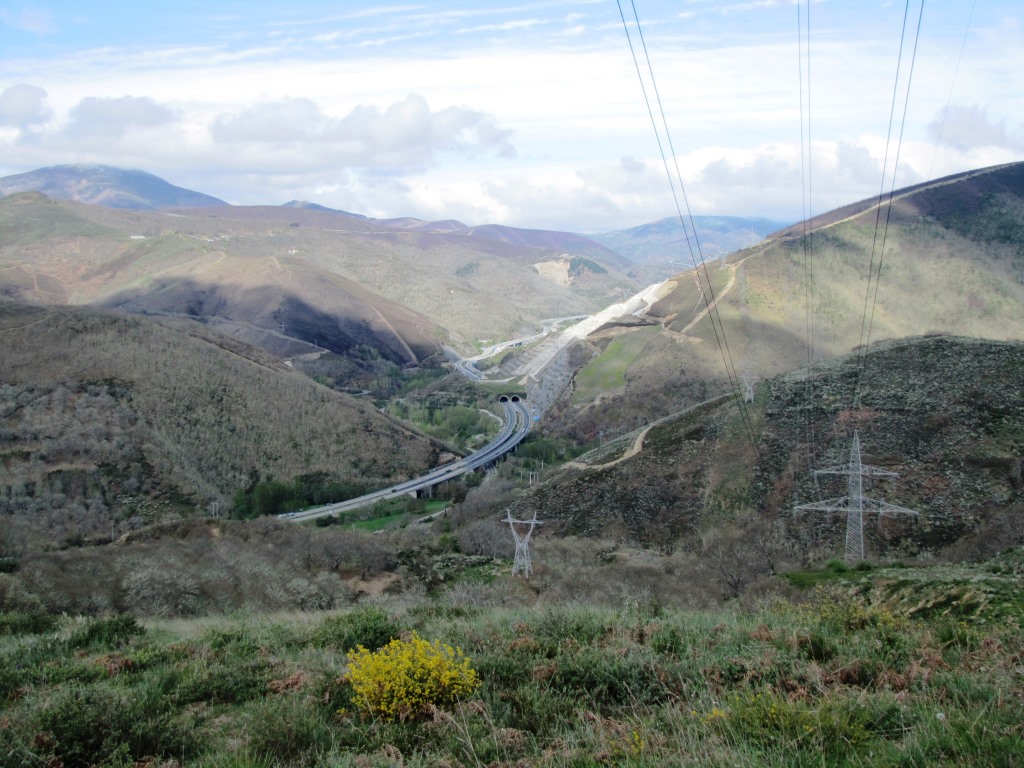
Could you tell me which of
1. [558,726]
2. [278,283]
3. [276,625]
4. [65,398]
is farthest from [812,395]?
[278,283]

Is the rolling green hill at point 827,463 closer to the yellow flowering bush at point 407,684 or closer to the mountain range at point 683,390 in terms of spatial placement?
the mountain range at point 683,390

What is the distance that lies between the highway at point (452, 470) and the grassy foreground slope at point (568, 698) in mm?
37999

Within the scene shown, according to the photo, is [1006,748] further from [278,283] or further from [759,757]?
[278,283]

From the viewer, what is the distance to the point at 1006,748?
4.25m

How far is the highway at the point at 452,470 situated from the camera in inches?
1920

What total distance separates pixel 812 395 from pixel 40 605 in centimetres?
3537

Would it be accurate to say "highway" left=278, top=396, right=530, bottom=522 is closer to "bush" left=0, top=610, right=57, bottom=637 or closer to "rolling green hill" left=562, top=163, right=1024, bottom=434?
"rolling green hill" left=562, top=163, right=1024, bottom=434

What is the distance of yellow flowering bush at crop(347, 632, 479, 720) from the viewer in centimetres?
609

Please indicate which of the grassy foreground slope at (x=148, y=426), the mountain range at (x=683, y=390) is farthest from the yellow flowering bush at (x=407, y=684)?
the grassy foreground slope at (x=148, y=426)

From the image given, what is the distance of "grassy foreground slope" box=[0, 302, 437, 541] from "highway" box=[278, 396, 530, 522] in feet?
6.42

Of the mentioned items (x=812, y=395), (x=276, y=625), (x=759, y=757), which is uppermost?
(x=759, y=757)

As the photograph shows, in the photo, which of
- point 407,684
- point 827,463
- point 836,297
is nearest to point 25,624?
point 407,684

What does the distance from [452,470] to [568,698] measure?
54.7 m

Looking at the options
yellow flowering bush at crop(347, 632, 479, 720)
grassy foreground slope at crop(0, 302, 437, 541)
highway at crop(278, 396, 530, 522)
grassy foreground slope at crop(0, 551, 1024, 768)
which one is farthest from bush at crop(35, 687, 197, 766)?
highway at crop(278, 396, 530, 522)
